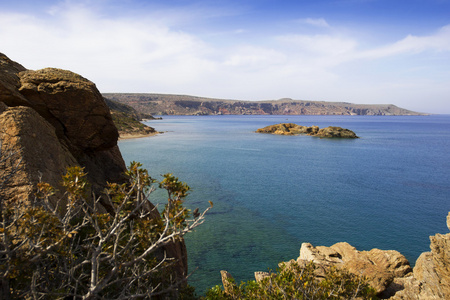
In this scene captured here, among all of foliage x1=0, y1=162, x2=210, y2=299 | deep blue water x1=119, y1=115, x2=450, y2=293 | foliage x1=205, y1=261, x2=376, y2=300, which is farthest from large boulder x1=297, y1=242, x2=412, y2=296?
foliage x1=0, y1=162, x2=210, y2=299

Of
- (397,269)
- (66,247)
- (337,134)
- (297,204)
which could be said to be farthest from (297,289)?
(337,134)

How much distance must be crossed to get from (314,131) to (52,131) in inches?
5054

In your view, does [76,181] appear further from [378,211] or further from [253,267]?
[378,211]

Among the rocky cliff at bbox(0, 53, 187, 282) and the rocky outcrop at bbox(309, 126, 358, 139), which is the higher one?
the rocky cliff at bbox(0, 53, 187, 282)

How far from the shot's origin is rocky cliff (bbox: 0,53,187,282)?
10.5 meters

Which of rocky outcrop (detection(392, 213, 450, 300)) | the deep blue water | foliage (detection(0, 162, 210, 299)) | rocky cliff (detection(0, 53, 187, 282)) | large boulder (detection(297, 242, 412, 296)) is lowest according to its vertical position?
the deep blue water

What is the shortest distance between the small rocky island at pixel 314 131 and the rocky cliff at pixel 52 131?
377 ft

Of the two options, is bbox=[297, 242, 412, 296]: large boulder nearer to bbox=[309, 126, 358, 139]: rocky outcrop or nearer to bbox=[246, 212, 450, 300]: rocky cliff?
bbox=[246, 212, 450, 300]: rocky cliff

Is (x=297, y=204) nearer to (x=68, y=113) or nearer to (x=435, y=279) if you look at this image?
(x=435, y=279)

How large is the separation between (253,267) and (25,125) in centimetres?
1801

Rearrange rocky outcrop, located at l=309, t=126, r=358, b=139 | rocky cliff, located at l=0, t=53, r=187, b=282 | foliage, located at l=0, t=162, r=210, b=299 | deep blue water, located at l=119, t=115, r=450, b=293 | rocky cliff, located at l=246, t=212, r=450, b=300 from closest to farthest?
foliage, located at l=0, t=162, r=210, b=299, rocky cliff, located at l=0, t=53, r=187, b=282, rocky cliff, located at l=246, t=212, r=450, b=300, deep blue water, located at l=119, t=115, r=450, b=293, rocky outcrop, located at l=309, t=126, r=358, b=139

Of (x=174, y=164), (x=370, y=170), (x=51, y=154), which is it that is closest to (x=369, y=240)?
(x=51, y=154)

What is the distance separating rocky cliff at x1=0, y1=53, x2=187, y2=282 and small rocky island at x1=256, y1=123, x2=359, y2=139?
4527 inches

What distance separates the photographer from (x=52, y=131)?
1326 cm
